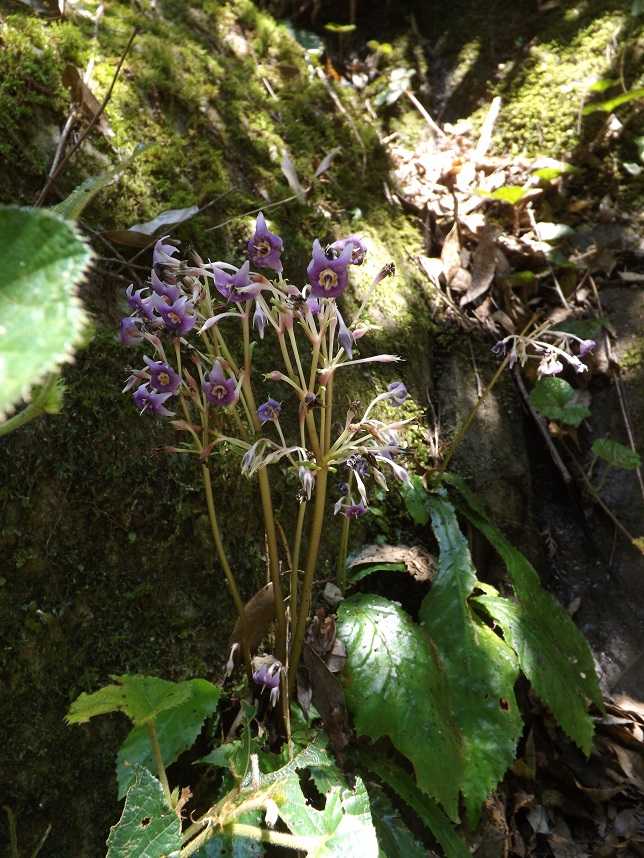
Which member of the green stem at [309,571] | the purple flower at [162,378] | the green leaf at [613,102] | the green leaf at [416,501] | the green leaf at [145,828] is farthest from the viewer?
the green leaf at [613,102]

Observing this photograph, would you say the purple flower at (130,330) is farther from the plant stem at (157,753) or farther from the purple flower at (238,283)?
the plant stem at (157,753)

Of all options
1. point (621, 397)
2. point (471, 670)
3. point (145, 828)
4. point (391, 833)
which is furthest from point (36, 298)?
point (621, 397)

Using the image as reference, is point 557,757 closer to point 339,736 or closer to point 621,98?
point 339,736

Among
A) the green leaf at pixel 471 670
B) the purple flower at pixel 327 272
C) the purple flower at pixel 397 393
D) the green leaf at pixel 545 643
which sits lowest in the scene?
the green leaf at pixel 545 643

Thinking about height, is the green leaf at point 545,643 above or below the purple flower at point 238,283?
below

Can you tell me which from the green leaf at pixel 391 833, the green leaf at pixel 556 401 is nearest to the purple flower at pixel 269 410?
the green leaf at pixel 391 833

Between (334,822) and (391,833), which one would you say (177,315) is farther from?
(391,833)

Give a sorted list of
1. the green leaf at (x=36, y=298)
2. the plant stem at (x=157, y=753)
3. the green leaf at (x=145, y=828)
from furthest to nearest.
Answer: the plant stem at (x=157, y=753) → the green leaf at (x=145, y=828) → the green leaf at (x=36, y=298)

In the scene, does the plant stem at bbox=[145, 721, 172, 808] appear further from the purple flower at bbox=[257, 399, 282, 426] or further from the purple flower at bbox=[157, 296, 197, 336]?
the purple flower at bbox=[157, 296, 197, 336]
